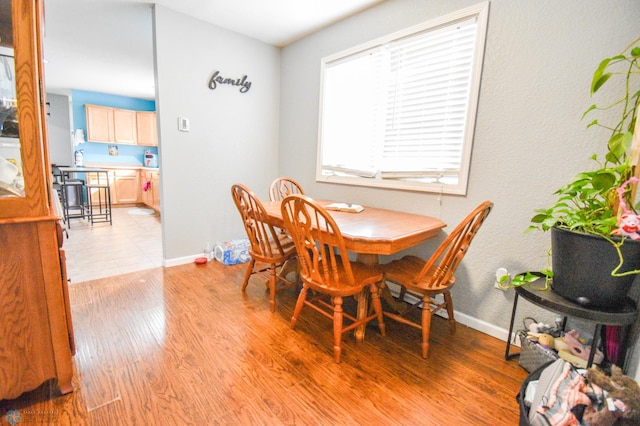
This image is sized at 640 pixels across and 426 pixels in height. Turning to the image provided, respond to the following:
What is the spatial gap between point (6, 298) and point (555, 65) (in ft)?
9.14

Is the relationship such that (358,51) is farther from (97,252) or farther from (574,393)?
(97,252)

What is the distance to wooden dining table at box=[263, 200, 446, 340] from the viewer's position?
1507 millimetres

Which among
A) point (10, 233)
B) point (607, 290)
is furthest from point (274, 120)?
point (607, 290)

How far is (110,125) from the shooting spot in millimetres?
6168

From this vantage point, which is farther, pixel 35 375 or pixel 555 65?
pixel 555 65

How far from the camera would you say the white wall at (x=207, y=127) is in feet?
8.87

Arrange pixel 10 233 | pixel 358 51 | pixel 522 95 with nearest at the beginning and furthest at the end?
1. pixel 10 233
2. pixel 522 95
3. pixel 358 51

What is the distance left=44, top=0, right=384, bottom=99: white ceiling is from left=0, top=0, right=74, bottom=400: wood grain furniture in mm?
1757

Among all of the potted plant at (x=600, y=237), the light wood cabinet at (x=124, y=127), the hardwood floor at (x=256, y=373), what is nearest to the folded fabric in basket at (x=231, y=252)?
the hardwood floor at (x=256, y=373)

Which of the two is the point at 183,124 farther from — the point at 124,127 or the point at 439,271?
the point at 124,127

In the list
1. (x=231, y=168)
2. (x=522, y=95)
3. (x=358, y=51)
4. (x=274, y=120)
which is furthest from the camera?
(x=274, y=120)

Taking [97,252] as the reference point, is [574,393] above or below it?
above

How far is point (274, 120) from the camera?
11.5 feet

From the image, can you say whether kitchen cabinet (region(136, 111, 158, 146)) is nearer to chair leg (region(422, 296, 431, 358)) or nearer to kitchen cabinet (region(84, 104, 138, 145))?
kitchen cabinet (region(84, 104, 138, 145))
